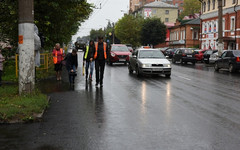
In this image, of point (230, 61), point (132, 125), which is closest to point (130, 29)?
point (230, 61)

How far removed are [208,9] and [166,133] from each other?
2102 inches

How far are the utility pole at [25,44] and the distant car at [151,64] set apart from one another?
944 cm

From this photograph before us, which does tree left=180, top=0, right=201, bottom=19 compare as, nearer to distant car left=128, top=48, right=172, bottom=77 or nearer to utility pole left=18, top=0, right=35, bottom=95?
distant car left=128, top=48, right=172, bottom=77

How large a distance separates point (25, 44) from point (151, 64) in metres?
9.75

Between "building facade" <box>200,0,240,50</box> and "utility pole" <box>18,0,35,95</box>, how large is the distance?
125 feet

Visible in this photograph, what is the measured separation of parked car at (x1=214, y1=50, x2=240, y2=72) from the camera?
941 inches

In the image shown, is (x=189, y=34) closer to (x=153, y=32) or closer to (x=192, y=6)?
(x=153, y=32)

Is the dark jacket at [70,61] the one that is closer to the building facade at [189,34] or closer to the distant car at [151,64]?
the distant car at [151,64]

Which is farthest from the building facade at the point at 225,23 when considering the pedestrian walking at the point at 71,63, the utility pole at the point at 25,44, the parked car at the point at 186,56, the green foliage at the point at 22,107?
the green foliage at the point at 22,107

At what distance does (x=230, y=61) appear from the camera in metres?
24.5

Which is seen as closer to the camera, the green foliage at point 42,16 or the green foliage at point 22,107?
the green foliage at point 22,107

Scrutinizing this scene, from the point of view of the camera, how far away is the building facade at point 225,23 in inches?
1859

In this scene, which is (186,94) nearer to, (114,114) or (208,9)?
(114,114)

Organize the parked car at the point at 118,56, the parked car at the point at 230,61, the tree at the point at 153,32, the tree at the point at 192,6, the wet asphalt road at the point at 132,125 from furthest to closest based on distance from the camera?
the tree at the point at 192,6
the tree at the point at 153,32
the parked car at the point at 118,56
the parked car at the point at 230,61
the wet asphalt road at the point at 132,125
